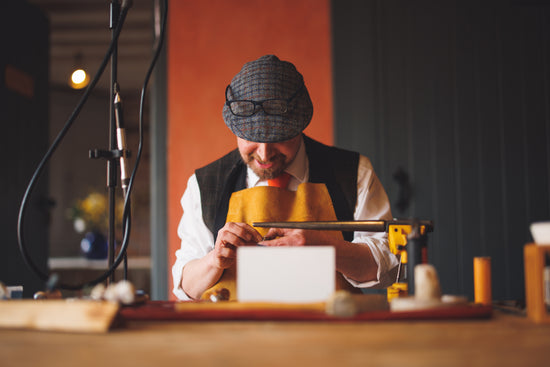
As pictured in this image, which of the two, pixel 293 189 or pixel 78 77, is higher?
pixel 78 77

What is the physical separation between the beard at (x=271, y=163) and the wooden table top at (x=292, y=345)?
82 centimetres

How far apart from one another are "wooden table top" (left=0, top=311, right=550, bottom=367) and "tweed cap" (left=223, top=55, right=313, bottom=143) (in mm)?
720

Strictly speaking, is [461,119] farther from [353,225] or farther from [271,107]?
[353,225]

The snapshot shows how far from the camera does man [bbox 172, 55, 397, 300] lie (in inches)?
54.2

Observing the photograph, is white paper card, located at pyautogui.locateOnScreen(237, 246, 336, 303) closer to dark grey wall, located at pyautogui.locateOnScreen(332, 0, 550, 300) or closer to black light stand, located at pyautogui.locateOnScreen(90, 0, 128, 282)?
black light stand, located at pyautogui.locateOnScreen(90, 0, 128, 282)

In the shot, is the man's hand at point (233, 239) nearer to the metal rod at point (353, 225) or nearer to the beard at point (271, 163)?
the metal rod at point (353, 225)

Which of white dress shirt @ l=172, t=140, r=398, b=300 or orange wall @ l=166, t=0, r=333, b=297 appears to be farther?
orange wall @ l=166, t=0, r=333, b=297

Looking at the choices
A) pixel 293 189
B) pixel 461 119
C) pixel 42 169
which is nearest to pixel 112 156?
pixel 42 169

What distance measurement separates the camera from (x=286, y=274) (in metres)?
0.83

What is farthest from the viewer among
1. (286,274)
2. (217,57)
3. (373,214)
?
Result: (217,57)

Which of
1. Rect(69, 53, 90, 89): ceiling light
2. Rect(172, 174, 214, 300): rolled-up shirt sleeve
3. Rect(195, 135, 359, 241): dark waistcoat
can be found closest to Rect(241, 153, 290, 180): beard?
Rect(195, 135, 359, 241): dark waistcoat

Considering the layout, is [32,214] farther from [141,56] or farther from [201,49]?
[141,56]

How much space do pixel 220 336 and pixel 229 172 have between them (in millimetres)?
1059

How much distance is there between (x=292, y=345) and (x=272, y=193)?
3.18 feet
